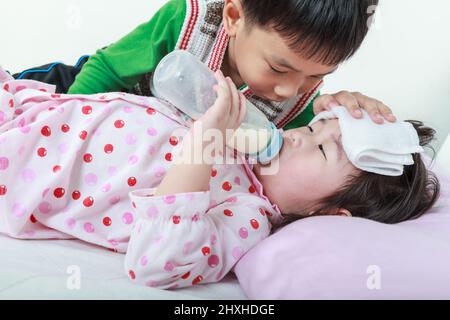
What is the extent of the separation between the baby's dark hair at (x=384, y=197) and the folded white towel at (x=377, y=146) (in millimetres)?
33

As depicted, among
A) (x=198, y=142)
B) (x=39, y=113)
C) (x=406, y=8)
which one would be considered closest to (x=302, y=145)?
(x=198, y=142)

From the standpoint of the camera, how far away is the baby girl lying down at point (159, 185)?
829 millimetres

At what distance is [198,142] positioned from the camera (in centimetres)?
90

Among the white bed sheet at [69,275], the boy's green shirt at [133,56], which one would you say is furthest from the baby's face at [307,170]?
the boy's green shirt at [133,56]

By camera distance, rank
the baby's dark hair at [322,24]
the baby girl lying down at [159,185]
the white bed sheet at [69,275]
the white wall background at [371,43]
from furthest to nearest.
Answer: the white wall background at [371,43], the baby's dark hair at [322,24], the baby girl lying down at [159,185], the white bed sheet at [69,275]

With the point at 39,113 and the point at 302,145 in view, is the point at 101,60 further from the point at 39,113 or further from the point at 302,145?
the point at 302,145

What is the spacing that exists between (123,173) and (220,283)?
26cm

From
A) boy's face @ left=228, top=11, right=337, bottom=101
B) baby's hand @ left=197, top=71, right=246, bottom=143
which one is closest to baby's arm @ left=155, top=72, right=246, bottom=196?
baby's hand @ left=197, top=71, right=246, bottom=143

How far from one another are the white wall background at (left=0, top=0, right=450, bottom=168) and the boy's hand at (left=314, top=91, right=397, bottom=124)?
2.25 feet

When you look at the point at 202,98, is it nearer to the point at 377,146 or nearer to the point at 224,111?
the point at 224,111

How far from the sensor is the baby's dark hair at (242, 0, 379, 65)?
98cm

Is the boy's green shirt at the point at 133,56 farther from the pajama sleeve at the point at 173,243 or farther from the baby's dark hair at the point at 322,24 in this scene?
the pajama sleeve at the point at 173,243

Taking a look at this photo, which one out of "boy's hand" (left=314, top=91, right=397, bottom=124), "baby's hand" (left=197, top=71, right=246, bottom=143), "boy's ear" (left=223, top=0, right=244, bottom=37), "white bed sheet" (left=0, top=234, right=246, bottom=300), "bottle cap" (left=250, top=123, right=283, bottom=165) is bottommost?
"white bed sheet" (left=0, top=234, right=246, bottom=300)

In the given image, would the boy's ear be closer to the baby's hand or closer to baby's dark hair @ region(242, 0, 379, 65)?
baby's dark hair @ region(242, 0, 379, 65)
